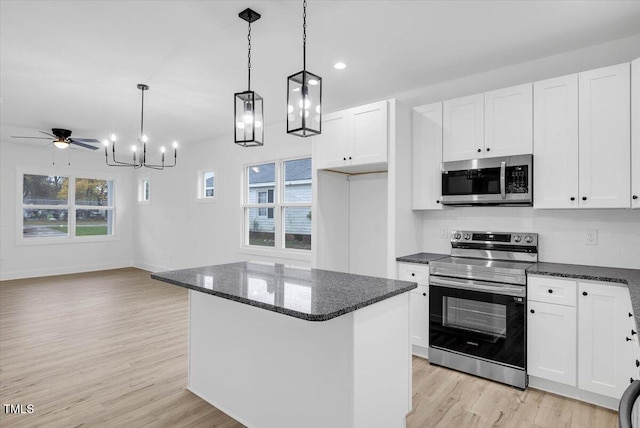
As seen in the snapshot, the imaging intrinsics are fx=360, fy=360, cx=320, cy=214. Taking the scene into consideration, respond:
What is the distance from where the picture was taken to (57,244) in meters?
7.90

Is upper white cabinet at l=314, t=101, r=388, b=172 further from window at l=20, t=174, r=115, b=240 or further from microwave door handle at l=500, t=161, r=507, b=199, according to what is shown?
window at l=20, t=174, r=115, b=240

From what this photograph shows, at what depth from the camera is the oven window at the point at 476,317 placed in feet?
9.53

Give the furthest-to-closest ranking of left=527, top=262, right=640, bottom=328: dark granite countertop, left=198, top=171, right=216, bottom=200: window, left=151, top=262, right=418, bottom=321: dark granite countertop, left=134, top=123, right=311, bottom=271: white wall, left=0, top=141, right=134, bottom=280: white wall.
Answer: left=0, top=141, right=134, bottom=280: white wall → left=198, top=171, right=216, bottom=200: window → left=134, top=123, right=311, bottom=271: white wall → left=527, top=262, right=640, bottom=328: dark granite countertop → left=151, top=262, right=418, bottom=321: dark granite countertop

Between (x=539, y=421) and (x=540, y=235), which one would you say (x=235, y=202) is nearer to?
(x=540, y=235)

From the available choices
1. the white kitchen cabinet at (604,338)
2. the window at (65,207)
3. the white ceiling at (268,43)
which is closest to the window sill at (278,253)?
the white ceiling at (268,43)

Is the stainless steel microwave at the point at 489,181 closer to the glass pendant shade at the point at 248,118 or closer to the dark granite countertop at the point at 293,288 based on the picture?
the dark granite countertop at the point at 293,288

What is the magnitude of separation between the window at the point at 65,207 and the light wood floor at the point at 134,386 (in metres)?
3.55

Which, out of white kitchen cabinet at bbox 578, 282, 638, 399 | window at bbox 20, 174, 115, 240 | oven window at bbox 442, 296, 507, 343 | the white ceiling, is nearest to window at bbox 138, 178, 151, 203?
window at bbox 20, 174, 115, 240

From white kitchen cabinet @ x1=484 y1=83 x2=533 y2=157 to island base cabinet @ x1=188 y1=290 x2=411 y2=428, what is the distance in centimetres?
183

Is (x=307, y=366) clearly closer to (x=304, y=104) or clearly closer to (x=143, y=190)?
(x=304, y=104)

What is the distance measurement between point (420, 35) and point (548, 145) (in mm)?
1376

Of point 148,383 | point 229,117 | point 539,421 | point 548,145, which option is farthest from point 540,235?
point 229,117

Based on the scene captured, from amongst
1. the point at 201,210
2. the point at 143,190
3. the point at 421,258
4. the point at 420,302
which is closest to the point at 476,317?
the point at 420,302

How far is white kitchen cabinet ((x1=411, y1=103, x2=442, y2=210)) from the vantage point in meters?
3.54
